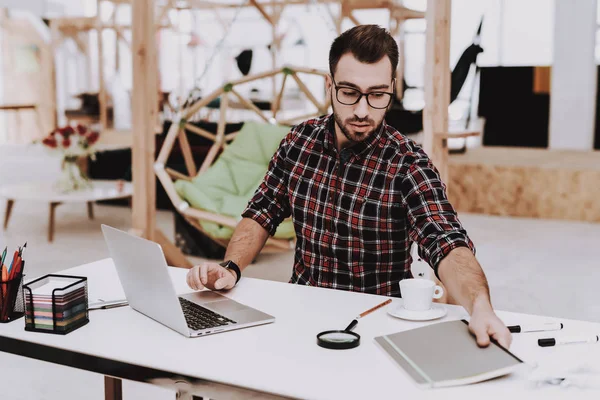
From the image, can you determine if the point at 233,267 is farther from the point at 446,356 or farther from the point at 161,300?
the point at 446,356

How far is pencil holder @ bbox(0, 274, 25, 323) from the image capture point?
59.9 inches

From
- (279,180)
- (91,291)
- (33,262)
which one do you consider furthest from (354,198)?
(33,262)

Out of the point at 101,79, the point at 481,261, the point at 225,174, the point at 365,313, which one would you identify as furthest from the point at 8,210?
the point at 101,79

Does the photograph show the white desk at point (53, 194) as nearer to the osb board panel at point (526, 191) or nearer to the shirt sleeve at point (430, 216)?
the osb board panel at point (526, 191)

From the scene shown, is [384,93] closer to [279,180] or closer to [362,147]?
[362,147]

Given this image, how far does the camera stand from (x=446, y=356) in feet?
4.11

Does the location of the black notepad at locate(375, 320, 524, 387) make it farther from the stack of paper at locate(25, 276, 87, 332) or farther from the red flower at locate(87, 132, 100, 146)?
the red flower at locate(87, 132, 100, 146)

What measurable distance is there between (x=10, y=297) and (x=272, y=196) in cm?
84

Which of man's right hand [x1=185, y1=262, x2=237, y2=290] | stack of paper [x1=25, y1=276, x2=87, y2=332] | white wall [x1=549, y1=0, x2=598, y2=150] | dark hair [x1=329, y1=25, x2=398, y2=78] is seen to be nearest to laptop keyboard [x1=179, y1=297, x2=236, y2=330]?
man's right hand [x1=185, y1=262, x2=237, y2=290]

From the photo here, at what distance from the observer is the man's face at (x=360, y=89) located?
1.80 meters

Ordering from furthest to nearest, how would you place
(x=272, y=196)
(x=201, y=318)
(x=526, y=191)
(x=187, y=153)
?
1. (x=526, y=191)
2. (x=187, y=153)
3. (x=272, y=196)
4. (x=201, y=318)

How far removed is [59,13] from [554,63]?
947 centimetres

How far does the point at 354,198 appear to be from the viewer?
194 centimetres

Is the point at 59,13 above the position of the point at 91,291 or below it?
above
